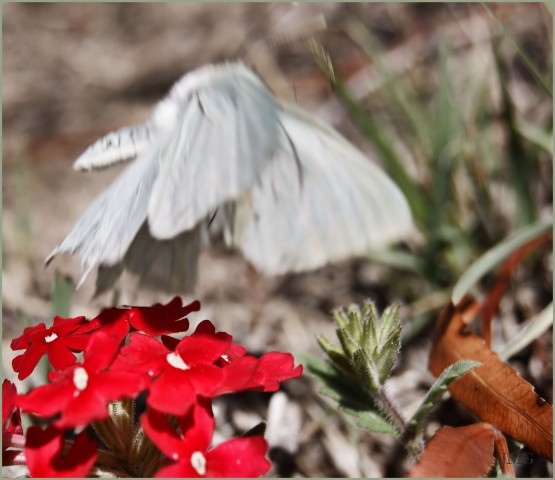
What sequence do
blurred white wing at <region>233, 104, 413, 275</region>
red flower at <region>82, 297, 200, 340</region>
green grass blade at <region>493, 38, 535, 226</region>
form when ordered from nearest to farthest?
red flower at <region>82, 297, 200, 340</region> → blurred white wing at <region>233, 104, 413, 275</region> → green grass blade at <region>493, 38, 535, 226</region>

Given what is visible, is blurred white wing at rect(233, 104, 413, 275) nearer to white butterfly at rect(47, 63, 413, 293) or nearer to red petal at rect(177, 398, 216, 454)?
white butterfly at rect(47, 63, 413, 293)

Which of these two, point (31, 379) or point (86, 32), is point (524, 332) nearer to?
point (31, 379)

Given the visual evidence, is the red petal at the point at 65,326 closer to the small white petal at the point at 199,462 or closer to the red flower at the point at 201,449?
the red flower at the point at 201,449

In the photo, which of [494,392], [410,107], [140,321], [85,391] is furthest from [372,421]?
[410,107]

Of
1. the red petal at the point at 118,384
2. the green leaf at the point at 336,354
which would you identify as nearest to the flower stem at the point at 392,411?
the green leaf at the point at 336,354

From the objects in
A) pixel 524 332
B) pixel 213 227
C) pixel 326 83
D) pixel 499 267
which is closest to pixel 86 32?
pixel 326 83

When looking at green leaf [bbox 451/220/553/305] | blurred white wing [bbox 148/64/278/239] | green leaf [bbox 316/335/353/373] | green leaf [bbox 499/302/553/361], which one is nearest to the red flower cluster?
green leaf [bbox 316/335/353/373]
